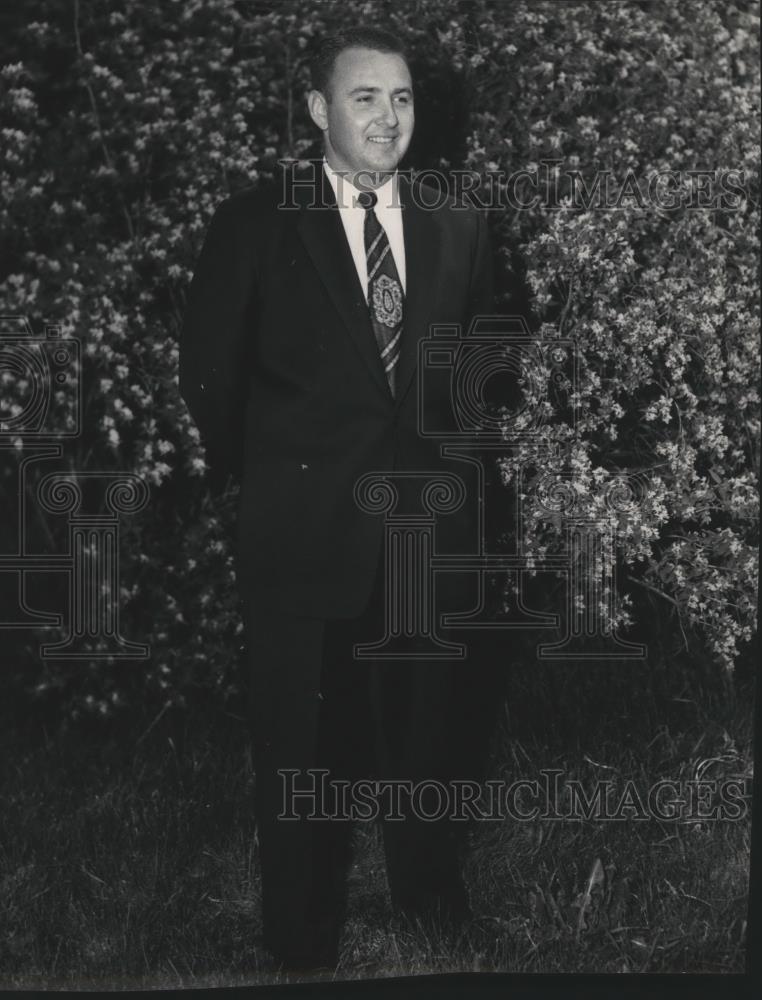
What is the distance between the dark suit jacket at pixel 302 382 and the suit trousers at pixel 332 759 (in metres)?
0.13

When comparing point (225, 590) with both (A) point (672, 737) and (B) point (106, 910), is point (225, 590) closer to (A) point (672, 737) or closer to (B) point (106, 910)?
(B) point (106, 910)

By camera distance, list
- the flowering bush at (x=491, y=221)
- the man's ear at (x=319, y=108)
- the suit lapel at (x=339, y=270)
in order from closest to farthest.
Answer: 1. the suit lapel at (x=339, y=270)
2. the man's ear at (x=319, y=108)
3. the flowering bush at (x=491, y=221)

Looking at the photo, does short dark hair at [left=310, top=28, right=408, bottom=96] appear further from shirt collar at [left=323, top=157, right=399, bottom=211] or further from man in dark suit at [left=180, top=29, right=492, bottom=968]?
shirt collar at [left=323, top=157, right=399, bottom=211]

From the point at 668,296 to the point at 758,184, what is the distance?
47 cm

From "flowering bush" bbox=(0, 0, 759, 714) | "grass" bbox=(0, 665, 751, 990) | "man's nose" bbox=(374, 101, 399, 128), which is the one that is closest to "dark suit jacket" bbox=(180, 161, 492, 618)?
"man's nose" bbox=(374, 101, 399, 128)

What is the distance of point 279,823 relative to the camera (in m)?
4.24

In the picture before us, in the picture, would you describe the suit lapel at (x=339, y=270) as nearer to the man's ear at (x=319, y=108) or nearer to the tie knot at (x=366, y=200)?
the tie knot at (x=366, y=200)

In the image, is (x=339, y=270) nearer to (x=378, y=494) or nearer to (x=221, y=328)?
(x=221, y=328)

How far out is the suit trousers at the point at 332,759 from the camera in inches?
162

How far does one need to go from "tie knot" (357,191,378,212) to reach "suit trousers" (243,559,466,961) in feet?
3.30

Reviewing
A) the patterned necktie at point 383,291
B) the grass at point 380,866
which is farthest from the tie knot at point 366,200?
the grass at point 380,866

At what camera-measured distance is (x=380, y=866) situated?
14.5 feet

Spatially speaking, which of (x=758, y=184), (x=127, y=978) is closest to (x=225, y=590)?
(x=127, y=978)

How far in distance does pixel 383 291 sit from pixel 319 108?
1.81 ft
